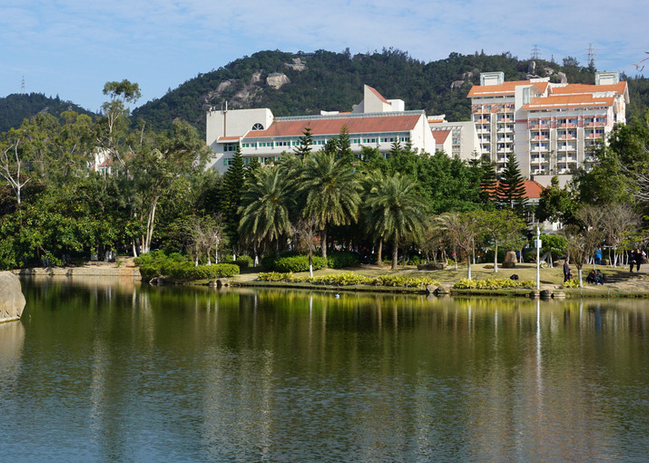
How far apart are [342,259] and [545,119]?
3713 inches

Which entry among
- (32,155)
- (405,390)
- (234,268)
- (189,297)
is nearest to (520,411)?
(405,390)

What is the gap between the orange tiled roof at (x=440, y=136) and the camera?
11657 cm

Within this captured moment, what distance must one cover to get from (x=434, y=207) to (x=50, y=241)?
3726 centimetres

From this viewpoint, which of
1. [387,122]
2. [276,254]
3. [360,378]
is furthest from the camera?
[387,122]

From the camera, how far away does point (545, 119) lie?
466 ft

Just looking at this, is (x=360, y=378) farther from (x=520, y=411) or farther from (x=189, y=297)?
(x=189, y=297)

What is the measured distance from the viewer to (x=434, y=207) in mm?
66438

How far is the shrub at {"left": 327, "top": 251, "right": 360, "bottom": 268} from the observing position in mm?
60469

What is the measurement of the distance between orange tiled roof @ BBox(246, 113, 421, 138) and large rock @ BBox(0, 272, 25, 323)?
235 feet

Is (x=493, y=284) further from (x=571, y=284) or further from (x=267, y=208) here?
(x=267, y=208)

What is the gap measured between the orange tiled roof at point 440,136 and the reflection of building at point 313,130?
8163 mm

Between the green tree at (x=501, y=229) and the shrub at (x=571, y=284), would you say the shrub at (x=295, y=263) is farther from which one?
the shrub at (x=571, y=284)

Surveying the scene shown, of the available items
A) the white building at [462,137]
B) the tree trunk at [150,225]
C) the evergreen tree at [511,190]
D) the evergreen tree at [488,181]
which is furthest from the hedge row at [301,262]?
the white building at [462,137]

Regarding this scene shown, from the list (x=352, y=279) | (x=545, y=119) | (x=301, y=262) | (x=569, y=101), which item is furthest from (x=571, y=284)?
(x=545, y=119)
